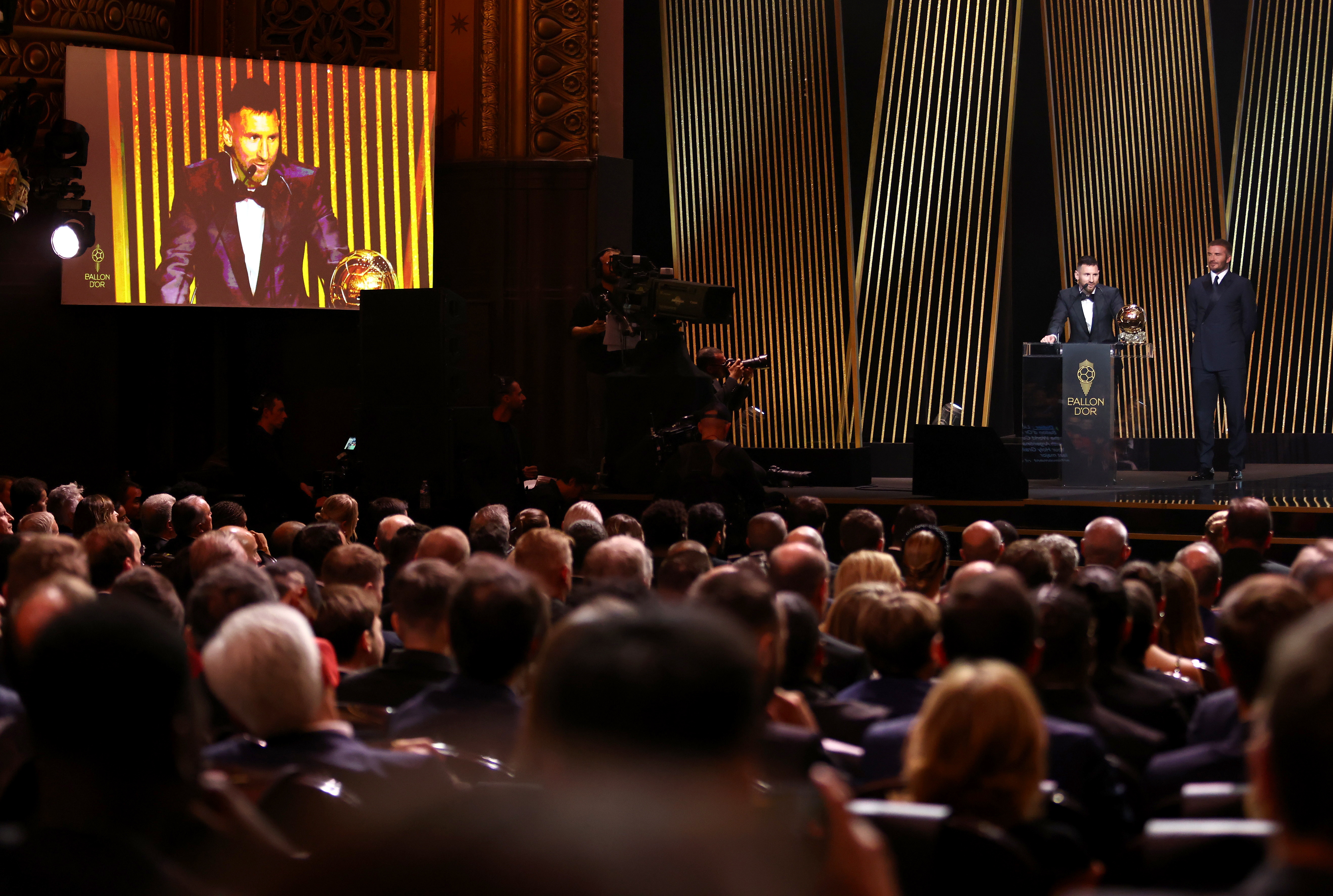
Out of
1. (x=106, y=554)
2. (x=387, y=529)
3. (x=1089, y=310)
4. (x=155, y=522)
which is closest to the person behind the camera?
(x=106, y=554)

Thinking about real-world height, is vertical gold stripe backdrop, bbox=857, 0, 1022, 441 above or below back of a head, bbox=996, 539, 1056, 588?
above

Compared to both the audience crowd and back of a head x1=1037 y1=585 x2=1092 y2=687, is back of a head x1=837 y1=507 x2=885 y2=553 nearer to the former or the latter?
the audience crowd

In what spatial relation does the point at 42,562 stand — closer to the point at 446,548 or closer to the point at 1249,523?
the point at 446,548

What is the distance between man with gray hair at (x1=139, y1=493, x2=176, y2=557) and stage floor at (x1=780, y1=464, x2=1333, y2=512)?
352 centimetres

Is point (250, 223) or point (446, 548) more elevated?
point (250, 223)

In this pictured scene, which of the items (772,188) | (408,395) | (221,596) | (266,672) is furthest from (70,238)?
(266,672)

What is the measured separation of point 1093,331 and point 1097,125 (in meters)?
2.29

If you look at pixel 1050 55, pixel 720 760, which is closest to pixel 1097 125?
pixel 1050 55

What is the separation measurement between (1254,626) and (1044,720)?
444 mm

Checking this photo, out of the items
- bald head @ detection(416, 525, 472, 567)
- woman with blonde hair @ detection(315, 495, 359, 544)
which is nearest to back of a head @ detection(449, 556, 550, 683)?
bald head @ detection(416, 525, 472, 567)

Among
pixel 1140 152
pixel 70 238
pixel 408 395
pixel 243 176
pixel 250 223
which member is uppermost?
pixel 1140 152

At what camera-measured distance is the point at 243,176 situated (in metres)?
9.17

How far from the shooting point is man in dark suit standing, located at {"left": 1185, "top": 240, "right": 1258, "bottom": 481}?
834 cm

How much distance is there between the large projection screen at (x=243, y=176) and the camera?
29.2ft
